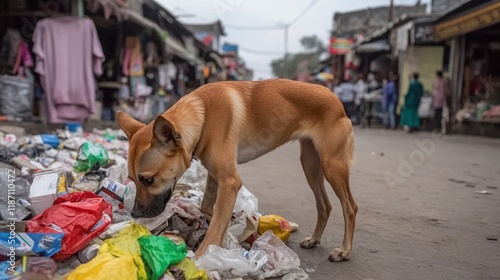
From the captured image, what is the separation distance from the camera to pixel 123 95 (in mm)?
11414

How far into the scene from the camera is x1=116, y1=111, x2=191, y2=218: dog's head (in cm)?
252

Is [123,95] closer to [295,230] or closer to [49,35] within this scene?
[49,35]

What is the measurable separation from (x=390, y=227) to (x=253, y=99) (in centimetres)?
188

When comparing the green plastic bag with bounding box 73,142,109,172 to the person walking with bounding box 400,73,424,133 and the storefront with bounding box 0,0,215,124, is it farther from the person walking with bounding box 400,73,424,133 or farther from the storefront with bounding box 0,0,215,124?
the person walking with bounding box 400,73,424,133

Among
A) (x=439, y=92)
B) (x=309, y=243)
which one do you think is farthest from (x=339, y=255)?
(x=439, y=92)

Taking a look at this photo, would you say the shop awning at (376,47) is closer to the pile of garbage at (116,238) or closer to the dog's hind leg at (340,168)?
the pile of garbage at (116,238)

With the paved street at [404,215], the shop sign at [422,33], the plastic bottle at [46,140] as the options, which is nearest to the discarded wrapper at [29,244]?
the paved street at [404,215]

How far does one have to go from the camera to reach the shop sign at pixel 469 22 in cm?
1138

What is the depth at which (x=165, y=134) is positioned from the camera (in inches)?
98.8

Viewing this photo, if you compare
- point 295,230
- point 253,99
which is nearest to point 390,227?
point 295,230

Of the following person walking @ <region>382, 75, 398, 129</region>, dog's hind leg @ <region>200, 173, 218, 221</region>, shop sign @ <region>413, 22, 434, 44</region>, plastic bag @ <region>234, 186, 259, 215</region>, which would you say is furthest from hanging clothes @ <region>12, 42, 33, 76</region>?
person walking @ <region>382, 75, 398, 129</region>

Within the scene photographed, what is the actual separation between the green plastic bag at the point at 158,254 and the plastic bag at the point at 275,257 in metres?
0.58

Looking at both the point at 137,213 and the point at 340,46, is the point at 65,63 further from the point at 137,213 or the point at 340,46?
the point at 340,46

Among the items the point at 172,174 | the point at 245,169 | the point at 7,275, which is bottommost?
Result: the point at 245,169
